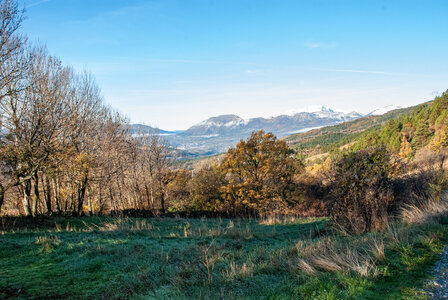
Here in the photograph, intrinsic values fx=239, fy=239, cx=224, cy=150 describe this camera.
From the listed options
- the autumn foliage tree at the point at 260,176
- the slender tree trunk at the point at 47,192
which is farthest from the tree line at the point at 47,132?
the autumn foliage tree at the point at 260,176

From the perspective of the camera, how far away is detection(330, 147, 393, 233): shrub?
8336mm

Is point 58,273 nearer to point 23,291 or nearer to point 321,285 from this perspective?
point 23,291

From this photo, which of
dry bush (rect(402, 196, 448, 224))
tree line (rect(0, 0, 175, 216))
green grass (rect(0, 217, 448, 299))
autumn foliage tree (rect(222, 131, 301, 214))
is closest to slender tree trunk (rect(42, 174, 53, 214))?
tree line (rect(0, 0, 175, 216))

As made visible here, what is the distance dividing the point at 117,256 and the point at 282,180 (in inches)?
916

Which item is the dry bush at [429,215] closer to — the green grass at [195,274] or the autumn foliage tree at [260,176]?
the green grass at [195,274]

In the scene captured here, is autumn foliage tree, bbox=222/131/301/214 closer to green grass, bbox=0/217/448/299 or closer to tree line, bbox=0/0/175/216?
tree line, bbox=0/0/175/216

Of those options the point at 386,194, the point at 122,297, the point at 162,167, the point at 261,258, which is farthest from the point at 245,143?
the point at 122,297

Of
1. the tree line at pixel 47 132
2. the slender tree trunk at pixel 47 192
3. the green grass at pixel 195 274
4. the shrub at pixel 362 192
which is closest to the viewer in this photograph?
the green grass at pixel 195 274

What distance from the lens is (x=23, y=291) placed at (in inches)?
175

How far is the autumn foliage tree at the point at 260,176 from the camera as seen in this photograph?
2731cm

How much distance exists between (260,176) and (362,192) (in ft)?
66.4

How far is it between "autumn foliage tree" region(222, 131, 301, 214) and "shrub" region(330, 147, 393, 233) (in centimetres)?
1733

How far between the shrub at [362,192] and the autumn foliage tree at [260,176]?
17329 millimetres

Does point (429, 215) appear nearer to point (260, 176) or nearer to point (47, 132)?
point (47, 132)
